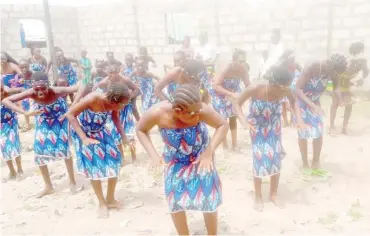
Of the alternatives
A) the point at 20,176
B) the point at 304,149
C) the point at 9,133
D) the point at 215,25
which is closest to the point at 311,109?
the point at 304,149

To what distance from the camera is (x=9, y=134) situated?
217 inches

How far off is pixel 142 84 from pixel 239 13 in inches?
189

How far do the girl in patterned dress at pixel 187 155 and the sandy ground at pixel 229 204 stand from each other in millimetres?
1013

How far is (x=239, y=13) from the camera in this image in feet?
36.1

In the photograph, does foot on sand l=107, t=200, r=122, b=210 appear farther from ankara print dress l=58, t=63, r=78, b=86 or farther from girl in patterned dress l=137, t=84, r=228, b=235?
ankara print dress l=58, t=63, r=78, b=86

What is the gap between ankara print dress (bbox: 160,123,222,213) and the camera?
2.98m

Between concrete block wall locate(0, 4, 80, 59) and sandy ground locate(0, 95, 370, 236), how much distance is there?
374 inches

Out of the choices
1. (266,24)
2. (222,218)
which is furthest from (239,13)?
(222,218)

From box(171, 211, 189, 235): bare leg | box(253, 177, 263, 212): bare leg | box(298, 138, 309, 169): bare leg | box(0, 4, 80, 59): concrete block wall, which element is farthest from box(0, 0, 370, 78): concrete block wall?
box(171, 211, 189, 235): bare leg

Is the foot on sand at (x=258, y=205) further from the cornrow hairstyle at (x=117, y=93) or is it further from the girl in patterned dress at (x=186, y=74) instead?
the cornrow hairstyle at (x=117, y=93)

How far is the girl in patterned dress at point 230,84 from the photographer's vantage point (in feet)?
18.4

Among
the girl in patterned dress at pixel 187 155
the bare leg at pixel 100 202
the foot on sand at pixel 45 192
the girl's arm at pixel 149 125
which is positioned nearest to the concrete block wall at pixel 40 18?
the foot on sand at pixel 45 192

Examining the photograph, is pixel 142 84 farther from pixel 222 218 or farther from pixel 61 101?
pixel 222 218

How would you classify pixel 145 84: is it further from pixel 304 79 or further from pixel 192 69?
pixel 304 79
